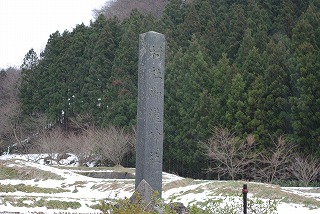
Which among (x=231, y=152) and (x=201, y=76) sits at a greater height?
(x=201, y=76)

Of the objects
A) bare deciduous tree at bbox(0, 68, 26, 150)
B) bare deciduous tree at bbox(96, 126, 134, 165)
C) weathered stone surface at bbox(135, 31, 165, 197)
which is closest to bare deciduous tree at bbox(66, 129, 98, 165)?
bare deciduous tree at bbox(96, 126, 134, 165)

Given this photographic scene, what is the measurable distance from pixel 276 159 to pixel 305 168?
144 centimetres

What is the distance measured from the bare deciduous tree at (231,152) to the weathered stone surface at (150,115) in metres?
13.5

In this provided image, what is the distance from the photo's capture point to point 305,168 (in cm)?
2202

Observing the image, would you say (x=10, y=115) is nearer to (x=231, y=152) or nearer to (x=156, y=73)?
(x=231, y=152)

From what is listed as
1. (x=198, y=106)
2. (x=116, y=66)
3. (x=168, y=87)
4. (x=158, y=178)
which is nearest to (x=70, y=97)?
(x=116, y=66)

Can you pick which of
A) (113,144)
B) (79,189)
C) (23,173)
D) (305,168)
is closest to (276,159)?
(305,168)

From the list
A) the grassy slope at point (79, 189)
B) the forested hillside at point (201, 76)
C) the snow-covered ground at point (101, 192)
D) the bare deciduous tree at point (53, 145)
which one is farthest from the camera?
the bare deciduous tree at point (53, 145)

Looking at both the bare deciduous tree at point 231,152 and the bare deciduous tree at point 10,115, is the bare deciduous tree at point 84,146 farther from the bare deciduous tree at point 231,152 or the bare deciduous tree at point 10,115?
the bare deciduous tree at point 231,152

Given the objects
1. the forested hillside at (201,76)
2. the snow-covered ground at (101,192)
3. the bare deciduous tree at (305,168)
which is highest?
the forested hillside at (201,76)

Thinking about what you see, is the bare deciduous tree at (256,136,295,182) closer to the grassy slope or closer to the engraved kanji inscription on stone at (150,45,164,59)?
the grassy slope

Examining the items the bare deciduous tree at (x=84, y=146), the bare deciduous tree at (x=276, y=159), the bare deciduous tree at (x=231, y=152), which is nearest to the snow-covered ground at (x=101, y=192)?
the bare deciduous tree at (x=276, y=159)

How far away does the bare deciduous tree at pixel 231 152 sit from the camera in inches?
942

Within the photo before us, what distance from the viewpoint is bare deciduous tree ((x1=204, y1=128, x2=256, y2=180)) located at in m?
23.9
